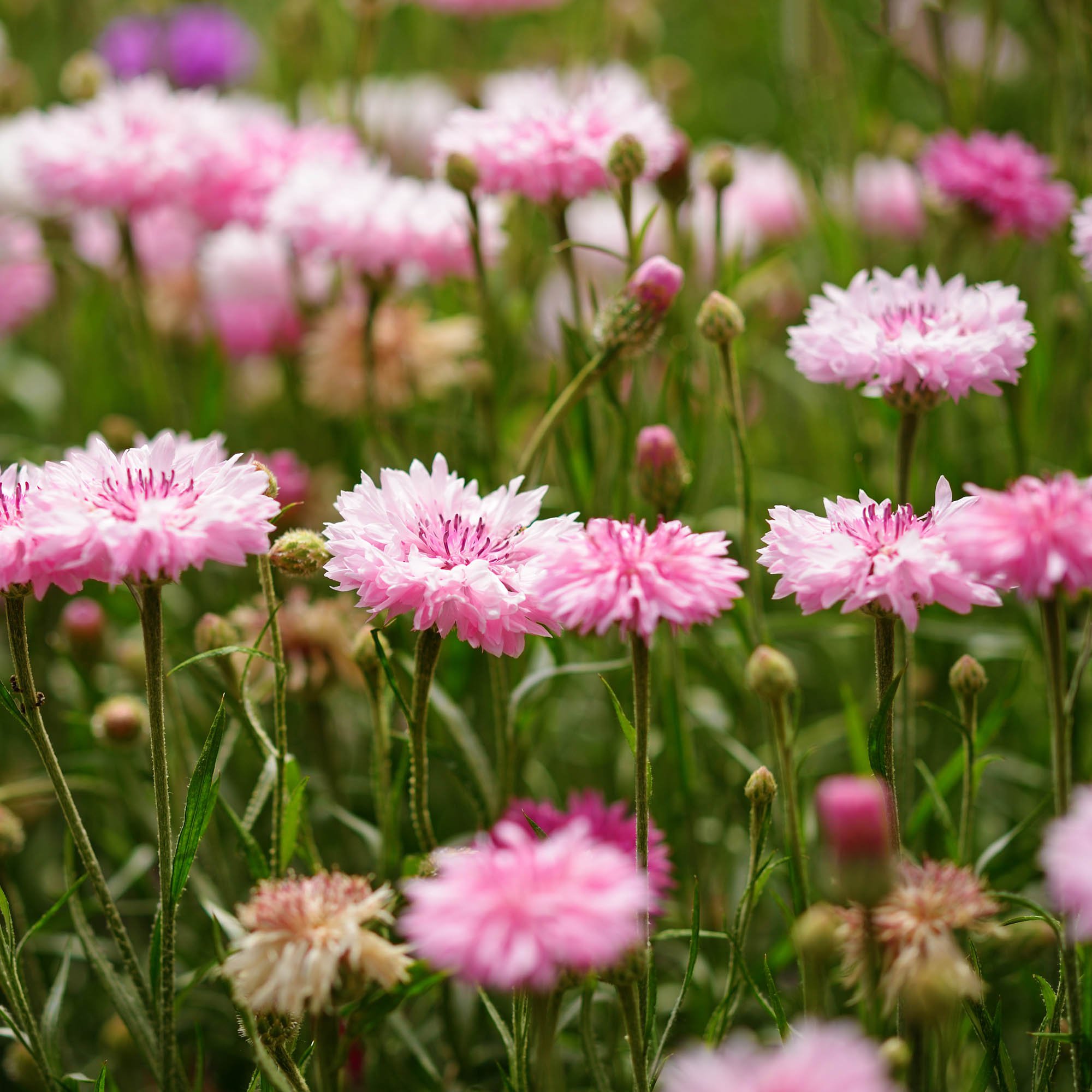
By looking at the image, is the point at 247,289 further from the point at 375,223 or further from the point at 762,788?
the point at 762,788

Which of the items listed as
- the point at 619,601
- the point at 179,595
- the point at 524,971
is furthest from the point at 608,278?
the point at 524,971

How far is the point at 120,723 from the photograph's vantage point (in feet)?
2.98

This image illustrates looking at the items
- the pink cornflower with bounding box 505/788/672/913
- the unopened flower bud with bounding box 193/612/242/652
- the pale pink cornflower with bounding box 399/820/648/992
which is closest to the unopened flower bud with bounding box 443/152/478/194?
the unopened flower bud with bounding box 193/612/242/652

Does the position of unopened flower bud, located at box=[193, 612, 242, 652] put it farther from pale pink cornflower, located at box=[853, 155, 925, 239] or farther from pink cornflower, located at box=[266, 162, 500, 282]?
pale pink cornflower, located at box=[853, 155, 925, 239]

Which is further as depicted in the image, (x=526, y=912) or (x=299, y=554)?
(x=299, y=554)

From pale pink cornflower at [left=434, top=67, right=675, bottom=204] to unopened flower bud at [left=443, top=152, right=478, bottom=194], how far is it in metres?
0.02

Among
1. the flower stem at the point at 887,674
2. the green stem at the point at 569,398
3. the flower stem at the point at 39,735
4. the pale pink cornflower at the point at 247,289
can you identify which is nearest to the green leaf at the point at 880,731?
the flower stem at the point at 887,674

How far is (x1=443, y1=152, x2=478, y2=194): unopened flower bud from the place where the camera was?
96 cm

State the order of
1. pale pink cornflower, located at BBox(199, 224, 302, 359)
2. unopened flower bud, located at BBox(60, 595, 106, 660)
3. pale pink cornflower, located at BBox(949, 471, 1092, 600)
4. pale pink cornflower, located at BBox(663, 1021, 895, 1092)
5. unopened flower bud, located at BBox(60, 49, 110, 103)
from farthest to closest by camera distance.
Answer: pale pink cornflower, located at BBox(199, 224, 302, 359) < unopened flower bud, located at BBox(60, 49, 110, 103) < unopened flower bud, located at BBox(60, 595, 106, 660) < pale pink cornflower, located at BBox(949, 471, 1092, 600) < pale pink cornflower, located at BBox(663, 1021, 895, 1092)

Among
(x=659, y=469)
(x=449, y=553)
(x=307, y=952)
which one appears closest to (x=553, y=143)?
(x=659, y=469)

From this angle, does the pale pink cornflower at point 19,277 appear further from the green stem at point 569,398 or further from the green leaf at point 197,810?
the green leaf at point 197,810

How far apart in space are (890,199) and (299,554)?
132 cm

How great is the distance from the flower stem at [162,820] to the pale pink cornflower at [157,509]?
0.03m

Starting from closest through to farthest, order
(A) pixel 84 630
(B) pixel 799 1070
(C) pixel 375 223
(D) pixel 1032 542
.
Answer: (B) pixel 799 1070, (D) pixel 1032 542, (A) pixel 84 630, (C) pixel 375 223
